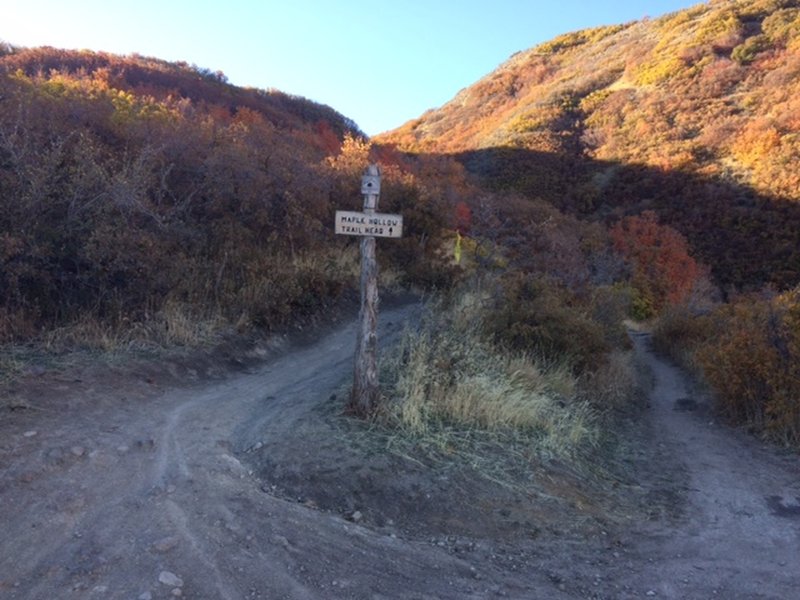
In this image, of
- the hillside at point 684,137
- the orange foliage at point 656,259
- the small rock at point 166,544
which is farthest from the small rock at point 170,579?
the hillside at point 684,137

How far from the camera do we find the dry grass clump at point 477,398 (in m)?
6.25

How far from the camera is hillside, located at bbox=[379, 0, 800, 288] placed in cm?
2812

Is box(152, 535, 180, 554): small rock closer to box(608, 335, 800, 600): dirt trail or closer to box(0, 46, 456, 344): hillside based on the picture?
box(608, 335, 800, 600): dirt trail

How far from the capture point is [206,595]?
3439mm

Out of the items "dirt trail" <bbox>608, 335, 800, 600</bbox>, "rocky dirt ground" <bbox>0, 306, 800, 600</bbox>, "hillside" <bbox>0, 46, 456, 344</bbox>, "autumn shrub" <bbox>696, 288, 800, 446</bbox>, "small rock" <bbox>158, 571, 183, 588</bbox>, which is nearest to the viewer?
"small rock" <bbox>158, 571, 183, 588</bbox>

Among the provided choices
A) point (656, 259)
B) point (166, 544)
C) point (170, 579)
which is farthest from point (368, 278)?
point (656, 259)

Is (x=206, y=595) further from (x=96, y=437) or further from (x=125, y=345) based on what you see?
(x=125, y=345)

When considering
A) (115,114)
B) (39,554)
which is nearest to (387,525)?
(39,554)

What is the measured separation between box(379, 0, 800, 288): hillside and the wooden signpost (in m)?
22.9

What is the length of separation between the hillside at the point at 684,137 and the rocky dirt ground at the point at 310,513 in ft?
73.7

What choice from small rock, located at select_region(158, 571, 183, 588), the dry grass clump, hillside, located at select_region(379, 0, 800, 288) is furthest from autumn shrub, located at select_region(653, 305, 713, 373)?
small rock, located at select_region(158, 571, 183, 588)

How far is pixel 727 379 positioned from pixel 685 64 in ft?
123

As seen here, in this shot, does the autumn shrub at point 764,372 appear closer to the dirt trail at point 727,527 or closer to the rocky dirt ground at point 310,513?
the dirt trail at point 727,527

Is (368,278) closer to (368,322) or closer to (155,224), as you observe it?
(368,322)
